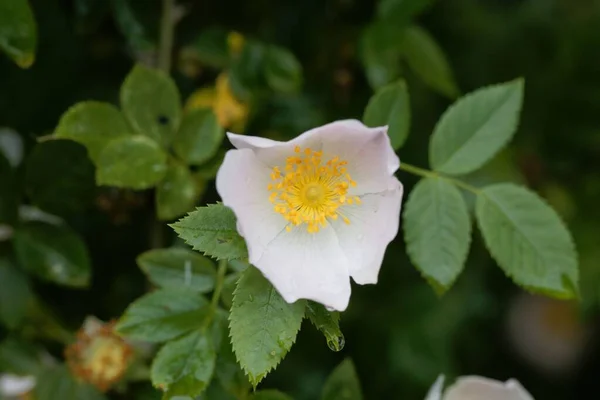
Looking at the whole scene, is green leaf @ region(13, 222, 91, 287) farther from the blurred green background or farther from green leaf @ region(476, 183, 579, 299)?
green leaf @ region(476, 183, 579, 299)

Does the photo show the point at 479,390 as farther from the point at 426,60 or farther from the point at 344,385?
the point at 426,60

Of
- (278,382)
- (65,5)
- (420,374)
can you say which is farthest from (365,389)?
(65,5)

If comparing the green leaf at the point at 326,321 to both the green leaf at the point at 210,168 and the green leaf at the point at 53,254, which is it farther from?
the green leaf at the point at 53,254

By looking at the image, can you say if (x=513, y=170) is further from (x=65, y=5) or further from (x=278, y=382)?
(x=65, y=5)

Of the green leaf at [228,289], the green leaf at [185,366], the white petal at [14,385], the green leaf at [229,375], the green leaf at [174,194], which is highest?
the green leaf at [174,194]

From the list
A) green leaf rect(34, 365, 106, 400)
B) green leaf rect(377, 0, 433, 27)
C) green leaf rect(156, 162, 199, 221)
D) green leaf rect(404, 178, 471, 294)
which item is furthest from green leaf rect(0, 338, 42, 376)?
green leaf rect(377, 0, 433, 27)

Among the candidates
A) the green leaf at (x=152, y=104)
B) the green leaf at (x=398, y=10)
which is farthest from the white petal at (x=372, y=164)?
the green leaf at (x=398, y=10)

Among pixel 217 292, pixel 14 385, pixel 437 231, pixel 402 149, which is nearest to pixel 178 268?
pixel 217 292
